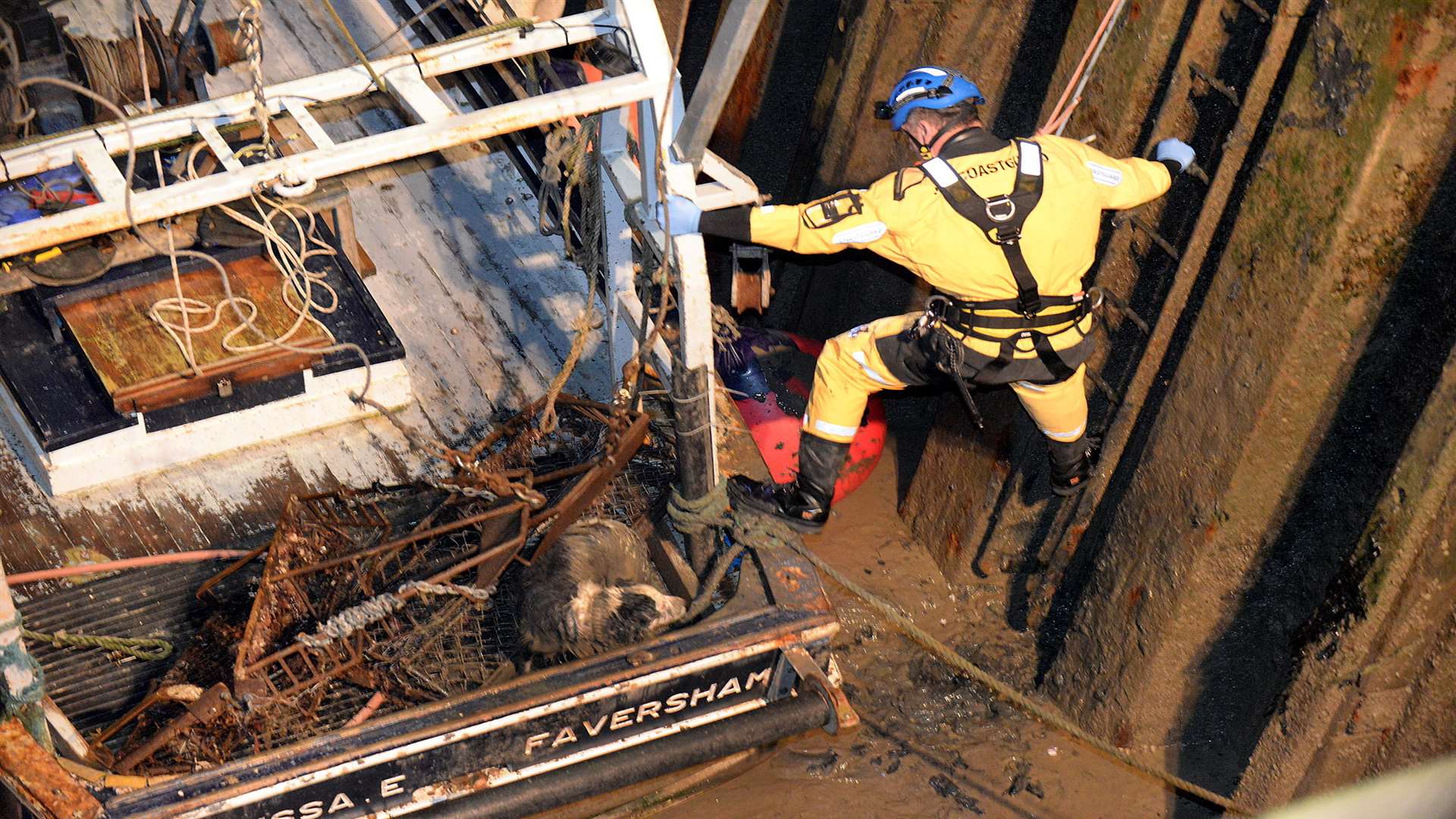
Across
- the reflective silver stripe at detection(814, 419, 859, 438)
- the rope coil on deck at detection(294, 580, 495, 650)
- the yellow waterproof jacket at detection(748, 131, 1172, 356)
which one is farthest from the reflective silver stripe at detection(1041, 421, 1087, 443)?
the rope coil on deck at detection(294, 580, 495, 650)

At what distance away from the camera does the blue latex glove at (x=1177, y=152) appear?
505cm

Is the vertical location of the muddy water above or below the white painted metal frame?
below

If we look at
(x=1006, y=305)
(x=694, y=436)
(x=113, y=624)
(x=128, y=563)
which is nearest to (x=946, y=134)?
(x=1006, y=305)

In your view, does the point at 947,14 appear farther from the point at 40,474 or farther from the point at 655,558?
the point at 40,474

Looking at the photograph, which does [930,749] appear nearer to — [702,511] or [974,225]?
[702,511]

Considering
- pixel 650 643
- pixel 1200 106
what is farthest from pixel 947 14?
pixel 650 643

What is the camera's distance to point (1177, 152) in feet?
16.6

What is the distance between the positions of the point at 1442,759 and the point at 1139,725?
116 cm

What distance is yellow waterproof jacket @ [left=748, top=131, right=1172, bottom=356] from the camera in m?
4.89

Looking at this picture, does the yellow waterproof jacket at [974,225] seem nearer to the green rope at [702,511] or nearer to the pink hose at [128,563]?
the green rope at [702,511]

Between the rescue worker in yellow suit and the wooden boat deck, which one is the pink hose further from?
the rescue worker in yellow suit

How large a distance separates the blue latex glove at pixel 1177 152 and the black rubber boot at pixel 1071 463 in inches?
48.5

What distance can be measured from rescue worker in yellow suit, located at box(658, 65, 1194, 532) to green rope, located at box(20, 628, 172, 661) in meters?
2.65

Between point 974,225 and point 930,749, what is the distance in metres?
2.44
